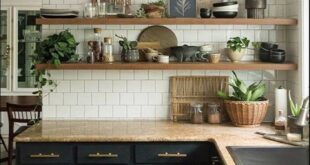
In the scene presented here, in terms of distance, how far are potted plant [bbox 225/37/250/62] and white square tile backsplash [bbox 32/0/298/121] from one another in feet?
0.50

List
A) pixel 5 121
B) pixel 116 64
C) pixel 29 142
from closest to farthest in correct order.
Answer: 1. pixel 29 142
2. pixel 116 64
3. pixel 5 121

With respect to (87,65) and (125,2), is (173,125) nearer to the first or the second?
(87,65)

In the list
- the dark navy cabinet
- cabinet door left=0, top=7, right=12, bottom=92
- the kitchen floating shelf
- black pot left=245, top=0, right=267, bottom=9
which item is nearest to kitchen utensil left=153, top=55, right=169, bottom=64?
the kitchen floating shelf

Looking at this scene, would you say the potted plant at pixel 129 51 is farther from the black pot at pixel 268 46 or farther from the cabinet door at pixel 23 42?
the cabinet door at pixel 23 42

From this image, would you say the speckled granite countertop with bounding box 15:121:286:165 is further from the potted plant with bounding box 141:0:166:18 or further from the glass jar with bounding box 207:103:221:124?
the potted plant with bounding box 141:0:166:18

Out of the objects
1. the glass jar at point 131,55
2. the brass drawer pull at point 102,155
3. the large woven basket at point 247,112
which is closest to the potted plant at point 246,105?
the large woven basket at point 247,112

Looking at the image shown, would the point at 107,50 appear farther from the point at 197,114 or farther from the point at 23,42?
the point at 23,42

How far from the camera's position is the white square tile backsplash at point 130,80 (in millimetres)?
3365

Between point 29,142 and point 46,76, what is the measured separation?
2.44 feet

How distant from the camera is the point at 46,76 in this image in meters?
3.37

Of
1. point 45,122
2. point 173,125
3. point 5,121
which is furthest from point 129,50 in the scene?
point 5,121

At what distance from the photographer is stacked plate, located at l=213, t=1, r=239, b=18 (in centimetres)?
314

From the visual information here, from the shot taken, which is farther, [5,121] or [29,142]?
[5,121]

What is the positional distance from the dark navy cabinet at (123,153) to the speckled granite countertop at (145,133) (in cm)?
5
